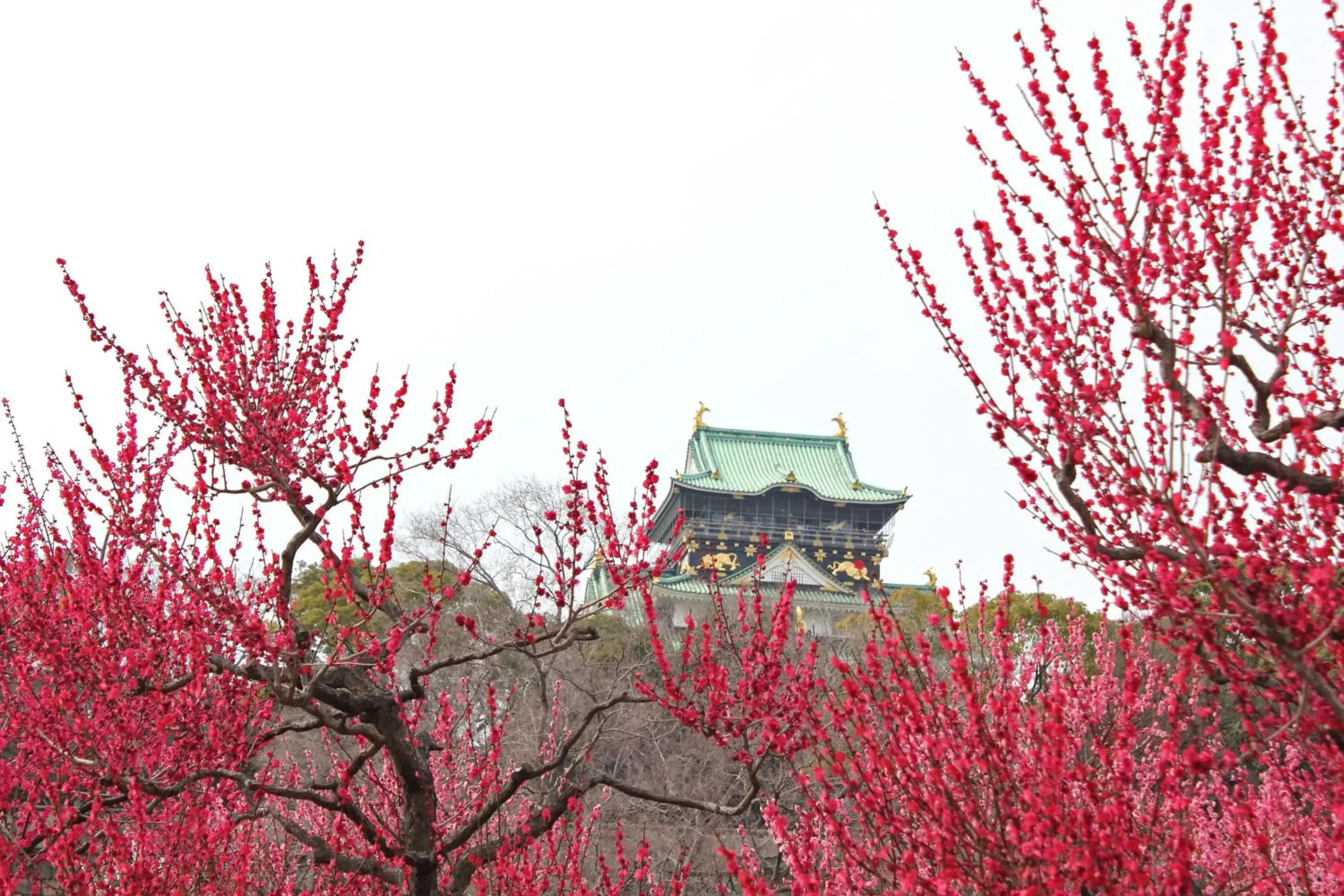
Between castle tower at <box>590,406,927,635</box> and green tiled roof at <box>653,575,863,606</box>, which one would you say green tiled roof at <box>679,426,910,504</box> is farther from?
green tiled roof at <box>653,575,863,606</box>

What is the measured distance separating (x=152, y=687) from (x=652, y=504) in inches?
104

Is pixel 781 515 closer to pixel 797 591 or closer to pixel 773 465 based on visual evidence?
pixel 773 465

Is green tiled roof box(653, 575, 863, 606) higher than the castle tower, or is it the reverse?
the castle tower

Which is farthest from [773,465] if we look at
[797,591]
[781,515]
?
[797,591]

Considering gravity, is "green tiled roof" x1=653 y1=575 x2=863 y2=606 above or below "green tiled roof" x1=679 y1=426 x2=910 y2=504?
below

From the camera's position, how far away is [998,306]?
398 centimetres

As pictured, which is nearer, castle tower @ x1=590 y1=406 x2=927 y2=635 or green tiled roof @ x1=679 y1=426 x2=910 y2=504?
castle tower @ x1=590 y1=406 x2=927 y2=635

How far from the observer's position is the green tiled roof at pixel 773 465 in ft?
117

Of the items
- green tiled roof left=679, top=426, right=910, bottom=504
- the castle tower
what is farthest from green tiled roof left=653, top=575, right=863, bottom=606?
green tiled roof left=679, top=426, right=910, bottom=504

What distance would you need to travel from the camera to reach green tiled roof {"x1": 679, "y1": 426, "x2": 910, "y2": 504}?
117 feet

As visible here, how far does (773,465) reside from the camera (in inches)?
1483

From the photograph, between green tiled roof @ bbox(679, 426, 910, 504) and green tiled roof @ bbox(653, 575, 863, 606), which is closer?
green tiled roof @ bbox(653, 575, 863, 606)

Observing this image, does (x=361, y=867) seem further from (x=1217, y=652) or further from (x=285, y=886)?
(x=1217, y=652)

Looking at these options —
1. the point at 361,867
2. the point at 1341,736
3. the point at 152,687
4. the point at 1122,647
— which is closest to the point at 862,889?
the point at 1122,647
